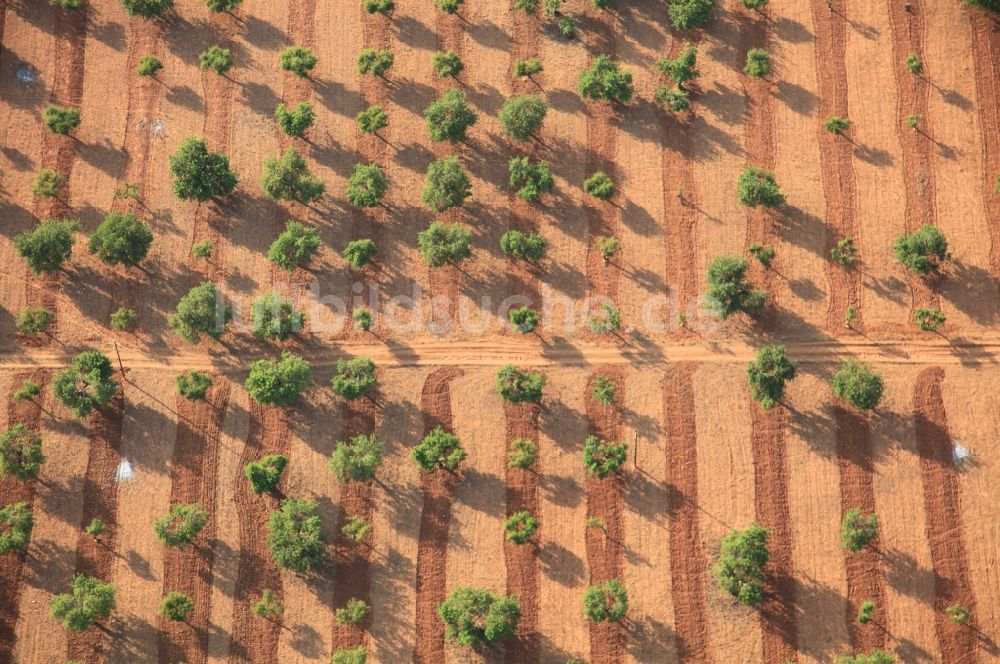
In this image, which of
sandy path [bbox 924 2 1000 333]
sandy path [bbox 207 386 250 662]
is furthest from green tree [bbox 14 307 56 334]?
sandy path [bbox 924 2 1000 333]

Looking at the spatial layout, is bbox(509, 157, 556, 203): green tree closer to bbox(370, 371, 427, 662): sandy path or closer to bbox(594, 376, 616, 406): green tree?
bbox(594, 376, 616, 406): green tree

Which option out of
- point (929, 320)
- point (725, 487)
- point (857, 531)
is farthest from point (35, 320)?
point (929, 320)

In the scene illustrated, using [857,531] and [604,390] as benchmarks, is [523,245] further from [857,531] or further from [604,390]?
[857,531]

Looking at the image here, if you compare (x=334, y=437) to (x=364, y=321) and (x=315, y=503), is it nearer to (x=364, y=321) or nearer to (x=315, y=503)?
(x=315, y=503)

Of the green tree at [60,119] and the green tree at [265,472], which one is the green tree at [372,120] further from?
the green tree at [265,472]

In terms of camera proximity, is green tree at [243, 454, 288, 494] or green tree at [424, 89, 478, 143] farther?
green tree at [424, 89, 478, 143]
